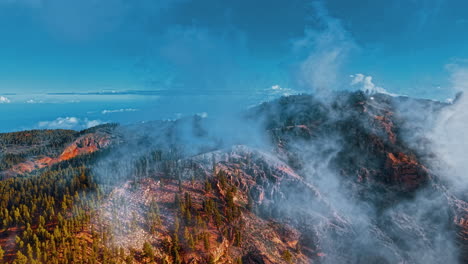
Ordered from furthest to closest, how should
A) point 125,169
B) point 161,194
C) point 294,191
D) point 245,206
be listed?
point 125,169
point 294,191
point 245,206
point 161,194

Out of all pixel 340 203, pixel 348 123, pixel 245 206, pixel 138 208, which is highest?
pixel 348 123

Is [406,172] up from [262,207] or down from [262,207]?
up

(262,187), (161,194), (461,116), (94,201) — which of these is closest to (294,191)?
(262,187)

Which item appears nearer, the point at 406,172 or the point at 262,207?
the point at 262,207

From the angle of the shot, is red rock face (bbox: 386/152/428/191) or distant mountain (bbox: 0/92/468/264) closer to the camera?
distant mountain (bbox: 0/92/468/264)

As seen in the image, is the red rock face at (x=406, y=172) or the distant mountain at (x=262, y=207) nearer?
the distant mountain at (x=262, y=207)

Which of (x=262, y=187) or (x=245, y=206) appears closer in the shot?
(x=245, y=206)

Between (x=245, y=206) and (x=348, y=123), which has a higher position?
(x=348, y=123)

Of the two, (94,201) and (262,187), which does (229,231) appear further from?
(94,201)
